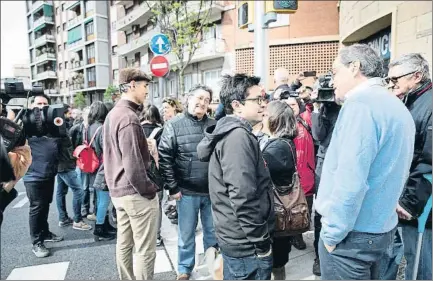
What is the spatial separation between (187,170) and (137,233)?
2.37ft

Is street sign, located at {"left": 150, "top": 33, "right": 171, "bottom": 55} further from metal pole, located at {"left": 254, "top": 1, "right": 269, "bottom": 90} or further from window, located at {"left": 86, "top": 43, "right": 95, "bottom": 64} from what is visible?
window, located at {"left": 86, "top": 43, "right": 95, "bottom": 64}

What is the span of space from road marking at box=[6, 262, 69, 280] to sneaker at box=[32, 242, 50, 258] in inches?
7.7

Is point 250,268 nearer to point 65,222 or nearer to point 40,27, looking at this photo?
point 65,222

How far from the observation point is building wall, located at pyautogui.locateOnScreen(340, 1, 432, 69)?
16.1 ft

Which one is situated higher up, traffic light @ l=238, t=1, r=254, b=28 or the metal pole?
traffic light @ l=238, t=1, r=254, b=28

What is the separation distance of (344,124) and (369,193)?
371 mm

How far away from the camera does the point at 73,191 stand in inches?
183

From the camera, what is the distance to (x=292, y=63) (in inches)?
619

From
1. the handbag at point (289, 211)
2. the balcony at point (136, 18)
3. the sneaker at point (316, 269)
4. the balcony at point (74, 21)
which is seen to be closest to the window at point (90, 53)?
the balcony at point (74, 21)

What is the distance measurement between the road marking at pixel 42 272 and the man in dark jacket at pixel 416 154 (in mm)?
3124

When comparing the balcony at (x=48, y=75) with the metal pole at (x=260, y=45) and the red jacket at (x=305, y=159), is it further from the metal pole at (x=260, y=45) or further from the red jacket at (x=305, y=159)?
the red jacket at (x=305, y=159)

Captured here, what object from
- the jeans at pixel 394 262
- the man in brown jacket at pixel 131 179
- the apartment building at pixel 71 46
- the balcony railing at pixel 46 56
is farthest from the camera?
the balcony railing at pixel 46 56

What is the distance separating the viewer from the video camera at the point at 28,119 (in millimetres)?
2162

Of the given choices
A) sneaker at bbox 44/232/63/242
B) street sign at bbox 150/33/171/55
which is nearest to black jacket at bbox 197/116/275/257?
sneaker at bbox 44/232/63/242
